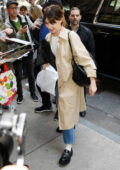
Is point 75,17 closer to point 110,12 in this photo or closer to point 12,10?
point 12,10

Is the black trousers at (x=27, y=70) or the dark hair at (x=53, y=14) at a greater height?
the dark hair at (x=53, y=14)

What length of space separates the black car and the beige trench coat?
5.70ft

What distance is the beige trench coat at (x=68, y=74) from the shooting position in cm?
227

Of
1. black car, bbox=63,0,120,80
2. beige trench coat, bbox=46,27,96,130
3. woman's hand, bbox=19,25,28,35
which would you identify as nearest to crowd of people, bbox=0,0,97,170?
beige trench coat, bbox=46,27,96,130

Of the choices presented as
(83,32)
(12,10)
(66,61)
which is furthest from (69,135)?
(12,10)

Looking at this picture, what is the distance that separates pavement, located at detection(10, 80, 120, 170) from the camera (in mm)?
2611

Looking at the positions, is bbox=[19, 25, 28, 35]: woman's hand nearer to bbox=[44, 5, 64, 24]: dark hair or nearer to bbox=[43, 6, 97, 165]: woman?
bbox=[43, 6, 97, 165]: woman

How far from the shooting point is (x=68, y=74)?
93.2 inches

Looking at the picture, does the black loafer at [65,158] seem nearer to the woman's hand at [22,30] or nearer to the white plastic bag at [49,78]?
the white plastic bag at [49,78]

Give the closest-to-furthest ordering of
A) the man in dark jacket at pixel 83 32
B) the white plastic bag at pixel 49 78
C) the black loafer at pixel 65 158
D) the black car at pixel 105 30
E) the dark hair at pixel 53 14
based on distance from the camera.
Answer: the dark hair at pixel 53 14 → the black loafer at pixel 65 158 → the white plastic bag at pixel 49 78 → the man in dark jacket at pixel 83 32 → the black car at pixel 105 30

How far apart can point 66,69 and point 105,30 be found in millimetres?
2095

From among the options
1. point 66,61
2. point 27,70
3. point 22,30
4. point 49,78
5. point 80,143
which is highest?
point 22,30

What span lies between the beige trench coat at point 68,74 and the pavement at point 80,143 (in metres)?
0.45

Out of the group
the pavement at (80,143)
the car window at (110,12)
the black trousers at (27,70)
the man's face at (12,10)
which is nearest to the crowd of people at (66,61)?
the pavement at (80,143)
